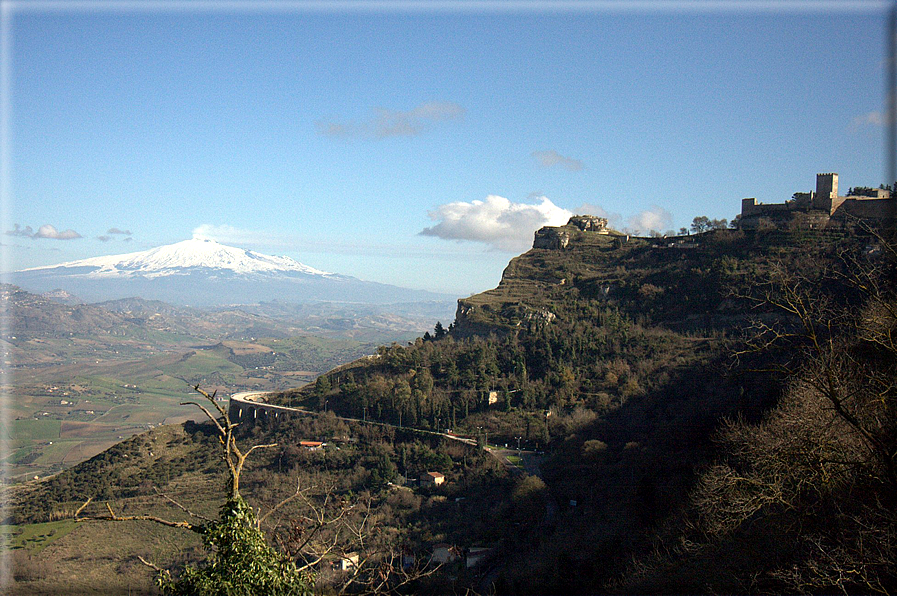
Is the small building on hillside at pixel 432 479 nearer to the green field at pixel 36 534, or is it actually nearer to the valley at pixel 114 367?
the green field at pixel 36 534

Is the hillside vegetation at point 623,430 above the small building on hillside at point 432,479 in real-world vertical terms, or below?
above

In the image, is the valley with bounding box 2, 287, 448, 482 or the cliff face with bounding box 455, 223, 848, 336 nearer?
the cliff face with bounding box 455, 223, 848, 336

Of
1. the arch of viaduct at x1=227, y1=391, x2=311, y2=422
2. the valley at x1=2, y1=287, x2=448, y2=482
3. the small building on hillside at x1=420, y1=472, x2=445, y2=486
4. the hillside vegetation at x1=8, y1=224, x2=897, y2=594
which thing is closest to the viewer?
the hillside vegetation at x1=8, y1=224, x2=897, y2=594

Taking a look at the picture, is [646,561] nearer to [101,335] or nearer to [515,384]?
[515,384]

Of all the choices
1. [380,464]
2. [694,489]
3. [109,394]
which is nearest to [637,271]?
[380,464]

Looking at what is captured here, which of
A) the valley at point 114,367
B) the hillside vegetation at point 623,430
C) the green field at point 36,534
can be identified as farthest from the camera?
the valley at point 114,367

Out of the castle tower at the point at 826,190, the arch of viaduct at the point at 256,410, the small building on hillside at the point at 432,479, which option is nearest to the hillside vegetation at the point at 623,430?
the small building on hillside at the point at 432,479

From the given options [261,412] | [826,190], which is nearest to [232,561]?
[261,412]

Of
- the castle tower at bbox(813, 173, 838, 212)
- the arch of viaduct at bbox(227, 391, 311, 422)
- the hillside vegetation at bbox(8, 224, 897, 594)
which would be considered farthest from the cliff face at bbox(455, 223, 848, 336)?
the arch of viaduct at bbox(227, 391, 311, 422)

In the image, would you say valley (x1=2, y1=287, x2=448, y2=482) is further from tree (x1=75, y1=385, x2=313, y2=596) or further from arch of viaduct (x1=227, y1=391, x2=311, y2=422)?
tree (x1=75, y1=385, x2=313, y2=596)
